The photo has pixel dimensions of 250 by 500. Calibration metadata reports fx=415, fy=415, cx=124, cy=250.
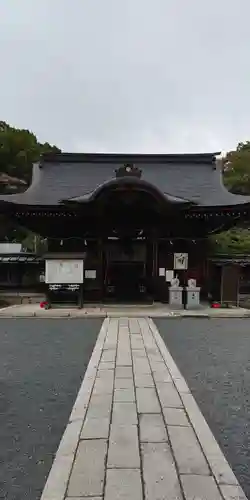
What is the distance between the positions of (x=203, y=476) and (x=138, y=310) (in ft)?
33.2

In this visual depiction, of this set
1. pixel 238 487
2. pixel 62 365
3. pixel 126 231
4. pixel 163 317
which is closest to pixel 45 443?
pixel 238 487

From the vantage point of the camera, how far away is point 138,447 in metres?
3.08

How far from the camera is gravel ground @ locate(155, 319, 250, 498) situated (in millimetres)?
3340

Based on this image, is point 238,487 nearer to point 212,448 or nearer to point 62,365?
point 212,448

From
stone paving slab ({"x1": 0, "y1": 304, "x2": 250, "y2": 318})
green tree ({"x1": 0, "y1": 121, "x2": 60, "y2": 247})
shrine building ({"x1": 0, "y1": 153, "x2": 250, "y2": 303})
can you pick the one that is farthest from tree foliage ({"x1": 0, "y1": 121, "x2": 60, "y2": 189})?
stone paving slab ({"x1": 0, "y1": 304, "x2": 250, "y2": 318})

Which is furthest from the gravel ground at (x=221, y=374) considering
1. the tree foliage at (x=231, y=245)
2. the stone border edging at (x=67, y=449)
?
the tree foliage at (x=231, y=245)

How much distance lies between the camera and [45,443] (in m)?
3.28

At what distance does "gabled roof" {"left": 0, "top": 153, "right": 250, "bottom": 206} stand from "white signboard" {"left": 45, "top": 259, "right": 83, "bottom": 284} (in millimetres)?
Answer: 3604

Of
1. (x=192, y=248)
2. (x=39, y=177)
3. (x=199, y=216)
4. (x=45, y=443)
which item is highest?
(x=39, y=177)

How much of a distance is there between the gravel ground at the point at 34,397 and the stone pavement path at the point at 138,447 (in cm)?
13

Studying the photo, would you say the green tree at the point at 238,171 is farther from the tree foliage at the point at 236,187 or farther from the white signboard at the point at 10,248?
the white signboard at the point at 10,248

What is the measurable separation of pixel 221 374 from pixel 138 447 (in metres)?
2.66

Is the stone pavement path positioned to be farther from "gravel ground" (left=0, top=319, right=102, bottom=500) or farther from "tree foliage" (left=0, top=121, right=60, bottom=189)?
"tree foliage" (left=0, top=121, right=60, bottom=189)

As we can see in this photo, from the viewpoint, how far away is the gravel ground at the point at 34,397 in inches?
112
